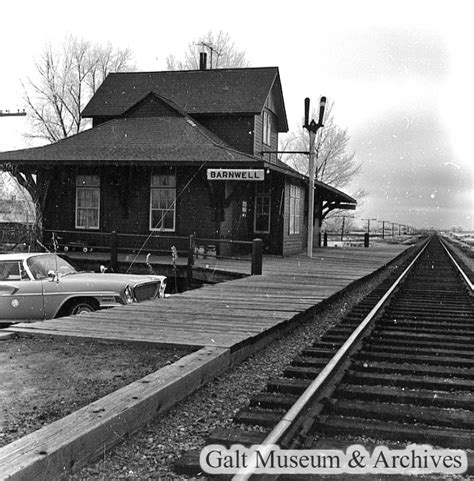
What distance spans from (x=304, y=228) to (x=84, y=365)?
2326cm

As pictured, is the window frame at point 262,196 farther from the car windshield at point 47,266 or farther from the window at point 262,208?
the car windshield at point 47,266

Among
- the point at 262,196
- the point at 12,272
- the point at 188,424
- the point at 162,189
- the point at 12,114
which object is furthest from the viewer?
the point at 12,114

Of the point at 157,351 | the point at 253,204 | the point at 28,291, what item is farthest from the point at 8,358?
the point at 253,204

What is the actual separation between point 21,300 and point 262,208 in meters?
14.2

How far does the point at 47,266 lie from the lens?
10172 millimetres

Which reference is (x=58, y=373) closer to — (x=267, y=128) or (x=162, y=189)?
(x=162, y=189)

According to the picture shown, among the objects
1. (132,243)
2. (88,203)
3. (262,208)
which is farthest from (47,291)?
(262,208)

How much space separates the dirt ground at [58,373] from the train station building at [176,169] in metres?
11.4

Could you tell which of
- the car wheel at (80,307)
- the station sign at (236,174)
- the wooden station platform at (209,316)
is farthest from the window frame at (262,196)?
the car wheel at (80,307)

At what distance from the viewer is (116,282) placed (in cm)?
991

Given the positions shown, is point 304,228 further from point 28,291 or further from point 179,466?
point 179,466

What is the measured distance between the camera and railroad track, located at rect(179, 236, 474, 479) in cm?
409

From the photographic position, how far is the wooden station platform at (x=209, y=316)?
6.99 m

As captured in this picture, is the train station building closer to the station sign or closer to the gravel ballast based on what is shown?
the station sign
